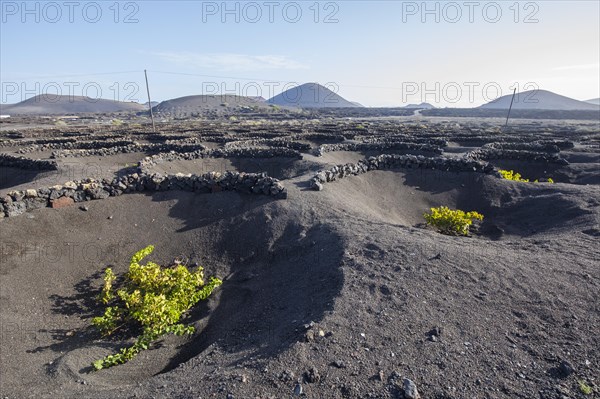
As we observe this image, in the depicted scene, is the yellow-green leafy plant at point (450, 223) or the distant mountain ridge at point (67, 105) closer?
the yellow-green leafy plant at point (450, 223)

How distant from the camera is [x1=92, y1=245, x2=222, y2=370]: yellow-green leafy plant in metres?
5.49

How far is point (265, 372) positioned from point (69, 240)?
6.19 meters

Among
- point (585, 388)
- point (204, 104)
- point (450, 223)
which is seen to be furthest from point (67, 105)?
point (585, 388)

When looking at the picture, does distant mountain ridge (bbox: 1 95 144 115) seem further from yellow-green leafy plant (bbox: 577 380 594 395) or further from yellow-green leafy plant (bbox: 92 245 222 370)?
yellow-green leafy plant (bbox: 577 380 594 395)

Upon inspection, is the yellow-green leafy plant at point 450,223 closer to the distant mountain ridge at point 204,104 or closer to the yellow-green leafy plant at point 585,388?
the yellow-green leafy plant at point 585,388

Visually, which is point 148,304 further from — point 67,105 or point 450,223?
point 67,105

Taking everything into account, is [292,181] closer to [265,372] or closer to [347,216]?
[347,216]

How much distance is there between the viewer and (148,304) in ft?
18.6

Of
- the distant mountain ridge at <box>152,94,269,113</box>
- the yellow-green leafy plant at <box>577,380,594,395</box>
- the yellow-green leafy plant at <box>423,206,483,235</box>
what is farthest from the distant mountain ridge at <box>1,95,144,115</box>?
the yellow-green leafy plant at <box>577,380,594,395</box>

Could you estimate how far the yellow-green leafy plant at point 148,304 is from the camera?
5.49 m

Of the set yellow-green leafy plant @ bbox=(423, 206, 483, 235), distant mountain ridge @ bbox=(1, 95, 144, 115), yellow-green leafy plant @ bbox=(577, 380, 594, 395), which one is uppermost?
Result: distant mountain ridge @ bbox=(1, 95, 144, 115)

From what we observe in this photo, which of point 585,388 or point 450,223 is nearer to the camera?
point 585,388

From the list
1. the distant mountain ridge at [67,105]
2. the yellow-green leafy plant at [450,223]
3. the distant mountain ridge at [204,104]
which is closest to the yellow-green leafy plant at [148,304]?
the yellow-green leafy plant at [450,223]

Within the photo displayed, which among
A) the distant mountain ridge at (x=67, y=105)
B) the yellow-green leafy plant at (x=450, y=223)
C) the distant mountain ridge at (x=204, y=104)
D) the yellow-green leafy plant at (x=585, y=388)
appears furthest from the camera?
the distant mountain ridge at (x=67, y=105)
